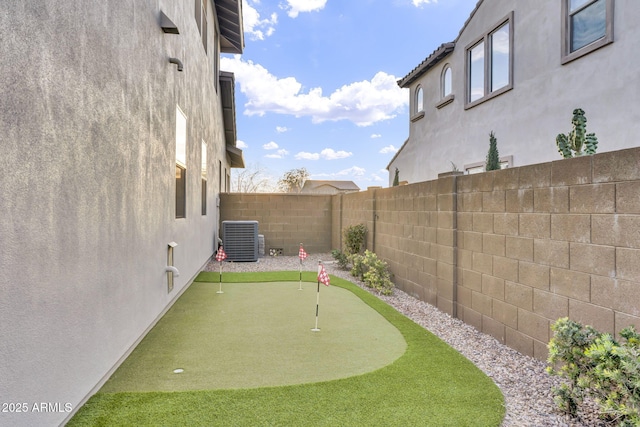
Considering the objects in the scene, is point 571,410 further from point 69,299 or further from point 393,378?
point 69,299

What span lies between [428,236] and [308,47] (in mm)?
16141

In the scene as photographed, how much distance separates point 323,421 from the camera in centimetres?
251

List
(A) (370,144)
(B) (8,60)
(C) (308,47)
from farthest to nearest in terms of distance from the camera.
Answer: (A) (370,144) → (C) (308,47) → (B) (8,60)

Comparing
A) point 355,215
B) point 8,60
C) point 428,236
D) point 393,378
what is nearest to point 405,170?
point 355,215

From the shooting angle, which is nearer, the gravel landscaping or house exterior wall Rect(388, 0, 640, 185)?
the gravel landscaping

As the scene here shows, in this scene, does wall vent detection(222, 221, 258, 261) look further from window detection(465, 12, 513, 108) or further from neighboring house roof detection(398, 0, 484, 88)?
neighboring house roof detection(398, 0, 484, 88)

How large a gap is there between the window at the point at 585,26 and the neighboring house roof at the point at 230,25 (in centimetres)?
804

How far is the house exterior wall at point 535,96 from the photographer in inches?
216

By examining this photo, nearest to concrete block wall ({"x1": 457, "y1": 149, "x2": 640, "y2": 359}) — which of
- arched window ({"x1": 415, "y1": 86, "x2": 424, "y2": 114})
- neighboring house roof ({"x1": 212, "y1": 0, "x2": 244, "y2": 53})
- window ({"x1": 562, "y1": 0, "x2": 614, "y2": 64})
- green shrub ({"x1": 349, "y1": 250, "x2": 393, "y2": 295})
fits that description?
green shrub ({"x1": 349, "y1": 250, "x2": 393, "y2": 295})

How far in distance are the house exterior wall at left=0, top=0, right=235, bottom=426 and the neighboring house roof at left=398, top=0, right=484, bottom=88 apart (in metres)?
7.87

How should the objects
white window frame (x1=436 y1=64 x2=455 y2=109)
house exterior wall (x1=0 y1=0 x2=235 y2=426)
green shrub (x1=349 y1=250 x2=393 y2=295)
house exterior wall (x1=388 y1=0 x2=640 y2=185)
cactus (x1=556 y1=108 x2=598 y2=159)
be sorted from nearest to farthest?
house exterior wall (x1=0 y1=0 x2=235 y2=426) < cactus (x1=556 y1=108 x2=598 y2=159) < house exterior wall (x1=388 y1=0 x2=640 y2=185) < green shrub (x1=349 y1=250 x2=393 y2=295) < white window frame (x1=436 y1=64 x2=455 y2=109)

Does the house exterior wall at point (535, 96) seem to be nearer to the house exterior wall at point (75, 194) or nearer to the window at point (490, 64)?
the window at point (490, 64)

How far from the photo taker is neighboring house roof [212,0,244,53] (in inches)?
417

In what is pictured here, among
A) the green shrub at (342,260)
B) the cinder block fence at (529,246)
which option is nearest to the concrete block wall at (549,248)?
the cinder block fence at (529,246)
